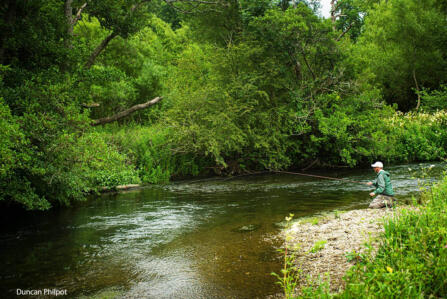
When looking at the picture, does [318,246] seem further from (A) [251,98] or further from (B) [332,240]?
(A) [251,98]

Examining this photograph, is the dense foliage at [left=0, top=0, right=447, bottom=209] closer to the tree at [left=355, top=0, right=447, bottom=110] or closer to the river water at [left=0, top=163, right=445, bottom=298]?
the river water at [left=0, top=163, right=445, bottom=298]

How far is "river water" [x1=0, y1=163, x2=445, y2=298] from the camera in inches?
231

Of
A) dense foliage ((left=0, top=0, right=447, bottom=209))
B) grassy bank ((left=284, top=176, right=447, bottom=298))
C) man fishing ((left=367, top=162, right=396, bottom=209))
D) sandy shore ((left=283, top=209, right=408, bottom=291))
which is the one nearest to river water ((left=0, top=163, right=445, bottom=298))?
sandy shore ((left=283, top=209, right=408, bottom=291))

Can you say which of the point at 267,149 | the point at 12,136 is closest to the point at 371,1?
the point at 267,149

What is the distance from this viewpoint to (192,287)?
566 centimetres

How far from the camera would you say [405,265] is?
423 cm

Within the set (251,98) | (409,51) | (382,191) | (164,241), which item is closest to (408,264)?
(382,191)

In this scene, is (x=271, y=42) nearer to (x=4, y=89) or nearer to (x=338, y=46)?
(x=338, y=46)

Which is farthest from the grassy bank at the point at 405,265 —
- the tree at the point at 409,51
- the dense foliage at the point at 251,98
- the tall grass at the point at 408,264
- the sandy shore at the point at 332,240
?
the tree at the point at 409,51

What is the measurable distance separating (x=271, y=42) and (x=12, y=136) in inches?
622

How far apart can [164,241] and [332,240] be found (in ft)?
12.3

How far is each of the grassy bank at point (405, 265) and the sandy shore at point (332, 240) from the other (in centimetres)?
28

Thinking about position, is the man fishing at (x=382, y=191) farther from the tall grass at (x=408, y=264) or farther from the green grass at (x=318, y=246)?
the tall grass at (x=408, y=264)

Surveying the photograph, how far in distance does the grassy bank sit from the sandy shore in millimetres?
276
